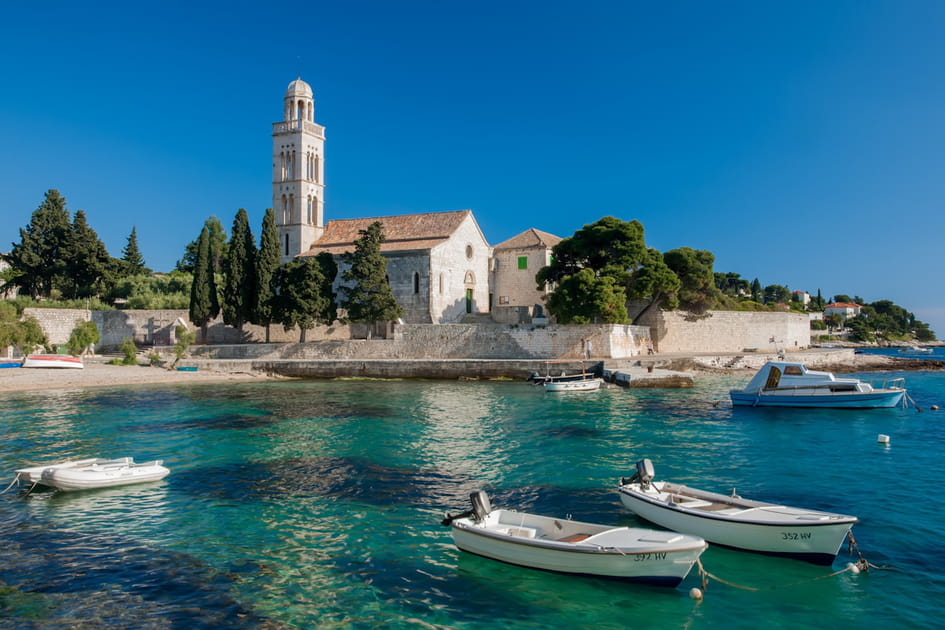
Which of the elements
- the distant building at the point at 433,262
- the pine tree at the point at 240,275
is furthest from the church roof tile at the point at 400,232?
the pine tree at the point at 240,275

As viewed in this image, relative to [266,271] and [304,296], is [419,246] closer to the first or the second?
[304,296]

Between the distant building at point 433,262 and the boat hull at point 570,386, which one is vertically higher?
the distant building at point 433,262

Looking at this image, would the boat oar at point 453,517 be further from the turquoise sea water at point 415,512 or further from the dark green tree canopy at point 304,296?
the dark green tree canopy at point 304,296

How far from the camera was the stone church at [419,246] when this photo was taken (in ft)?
128

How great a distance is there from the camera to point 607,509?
9.33m

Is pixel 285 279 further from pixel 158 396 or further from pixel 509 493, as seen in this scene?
pixel 509 493

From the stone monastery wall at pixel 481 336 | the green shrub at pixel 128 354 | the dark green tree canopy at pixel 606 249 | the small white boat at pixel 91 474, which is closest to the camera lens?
the small white boat at pixel 91 474

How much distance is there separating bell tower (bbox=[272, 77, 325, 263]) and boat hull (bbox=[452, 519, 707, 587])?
4010cm

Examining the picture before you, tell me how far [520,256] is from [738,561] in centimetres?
3476

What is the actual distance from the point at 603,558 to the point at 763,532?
2.33 meters

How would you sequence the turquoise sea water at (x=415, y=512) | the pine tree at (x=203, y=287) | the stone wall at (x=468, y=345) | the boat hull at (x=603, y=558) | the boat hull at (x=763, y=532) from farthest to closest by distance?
the pine tree at (x=203, y=287), the stone wall at (x=468, y=345), the boat hull at (x=763, y=532), the boat hull at (x=603, y=558), the turquoise sea water at (x=415, y=512)

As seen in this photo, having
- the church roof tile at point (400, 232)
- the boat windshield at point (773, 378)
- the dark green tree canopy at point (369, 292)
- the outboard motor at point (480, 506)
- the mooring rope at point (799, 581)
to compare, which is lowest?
the mooring rope at point (799, 581)

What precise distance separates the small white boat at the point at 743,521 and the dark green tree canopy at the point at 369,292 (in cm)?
2824

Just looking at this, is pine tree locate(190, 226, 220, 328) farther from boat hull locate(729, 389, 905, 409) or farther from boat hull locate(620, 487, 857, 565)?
boat hull locate(620, 487, 857, 565)
